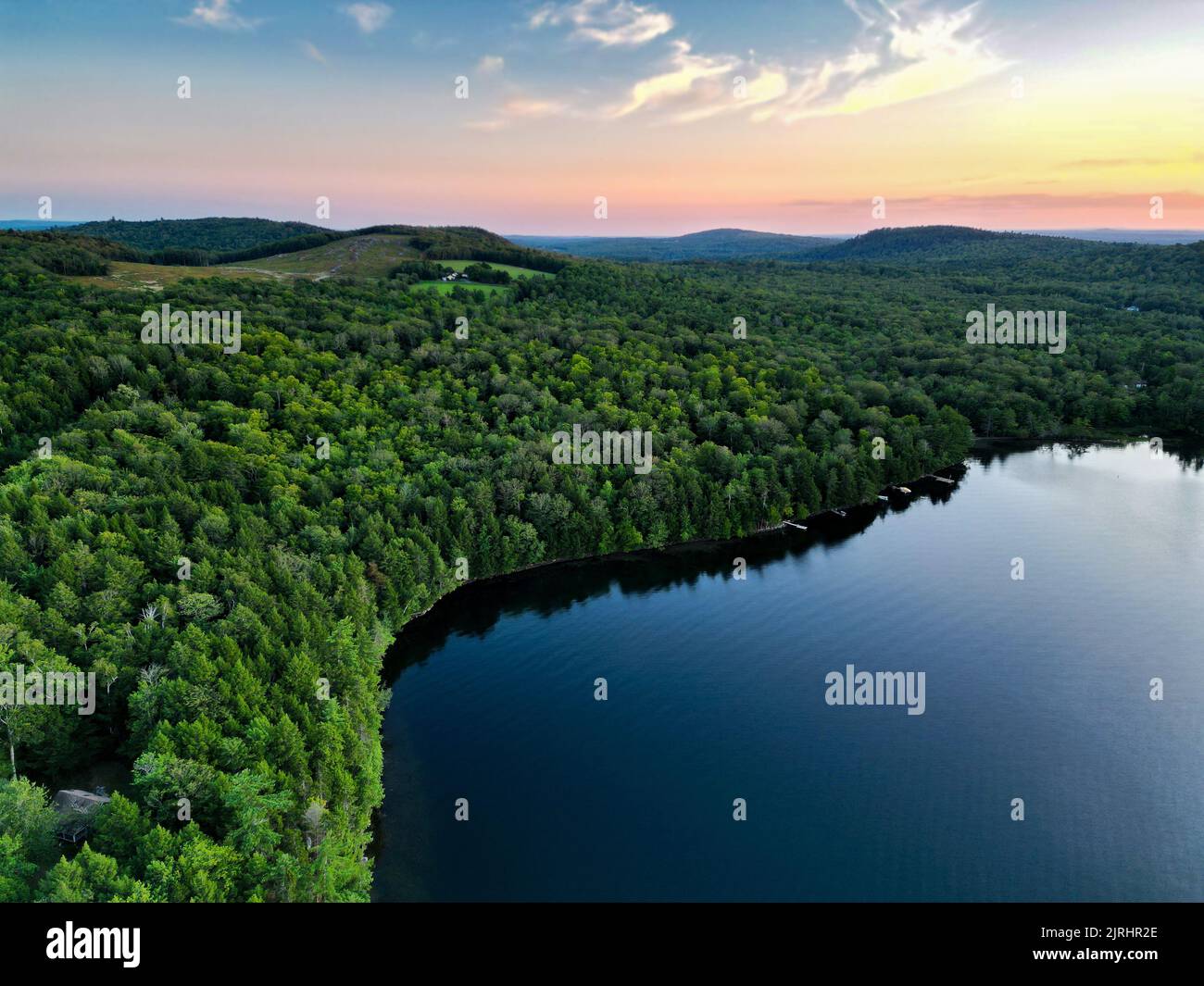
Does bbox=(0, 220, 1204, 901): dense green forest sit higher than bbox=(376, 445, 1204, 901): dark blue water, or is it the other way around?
bbox=(0, 220, 1204, 901): dense green forest

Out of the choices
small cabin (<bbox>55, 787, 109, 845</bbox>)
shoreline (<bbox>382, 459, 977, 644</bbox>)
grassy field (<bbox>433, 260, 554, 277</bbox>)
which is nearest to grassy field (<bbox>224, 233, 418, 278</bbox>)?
grassy field (<bbox>433, 260, 554, 277</bbox>)

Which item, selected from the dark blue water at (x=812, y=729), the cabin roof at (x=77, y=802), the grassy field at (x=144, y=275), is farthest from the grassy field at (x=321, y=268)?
the cabin roof at (x=77, y=802)

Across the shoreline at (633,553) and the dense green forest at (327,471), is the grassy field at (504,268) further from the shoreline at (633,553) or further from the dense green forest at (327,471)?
the shoreline at (633,553)

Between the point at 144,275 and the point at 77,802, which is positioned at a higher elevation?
the point at 144,275

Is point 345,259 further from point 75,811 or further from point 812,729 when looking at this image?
point 812,729

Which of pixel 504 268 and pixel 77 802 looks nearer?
pixel 77 802

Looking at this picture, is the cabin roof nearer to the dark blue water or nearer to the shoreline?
the dark blue water

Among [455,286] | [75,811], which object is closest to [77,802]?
[75,811]
